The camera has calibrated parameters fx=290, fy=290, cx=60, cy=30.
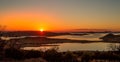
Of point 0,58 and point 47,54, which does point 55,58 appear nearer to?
point 47,54

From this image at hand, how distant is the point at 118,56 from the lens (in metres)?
24.8

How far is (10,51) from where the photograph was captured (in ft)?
Result: 82.4

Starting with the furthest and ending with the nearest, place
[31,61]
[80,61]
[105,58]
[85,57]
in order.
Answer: [105,58] → [85,57] → [80,61] → [31,61]

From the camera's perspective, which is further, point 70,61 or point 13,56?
point 13,56

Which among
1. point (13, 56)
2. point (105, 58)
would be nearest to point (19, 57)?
point (13, 56)

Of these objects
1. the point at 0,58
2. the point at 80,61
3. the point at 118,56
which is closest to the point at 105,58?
the point at 118,56

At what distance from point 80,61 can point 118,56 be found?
439cm

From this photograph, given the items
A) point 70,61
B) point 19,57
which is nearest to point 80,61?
point 70,61

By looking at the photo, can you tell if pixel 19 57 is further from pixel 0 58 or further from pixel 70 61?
pixel 70 61

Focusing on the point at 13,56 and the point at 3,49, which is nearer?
the point at 13,56

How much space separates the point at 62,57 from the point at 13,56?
448 cm

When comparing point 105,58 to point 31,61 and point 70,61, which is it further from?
point 31,61

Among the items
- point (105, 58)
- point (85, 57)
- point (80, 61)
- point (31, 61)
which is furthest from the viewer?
point (105, 58)

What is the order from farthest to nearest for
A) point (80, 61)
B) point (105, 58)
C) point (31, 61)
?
point (105, 58)
point (80, 61)
point (31, 61)
